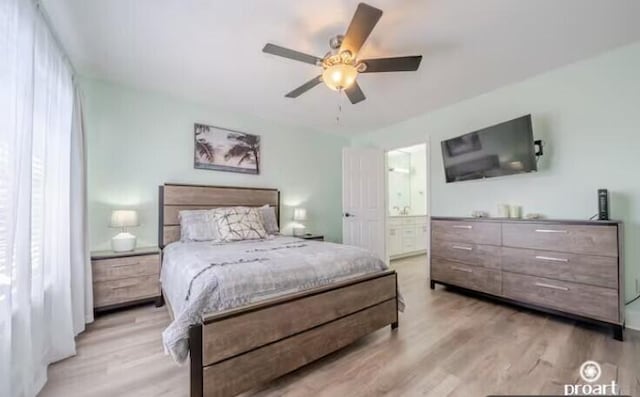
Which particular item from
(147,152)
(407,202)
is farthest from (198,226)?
(407,202)

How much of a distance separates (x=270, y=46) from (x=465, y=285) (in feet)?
10.7

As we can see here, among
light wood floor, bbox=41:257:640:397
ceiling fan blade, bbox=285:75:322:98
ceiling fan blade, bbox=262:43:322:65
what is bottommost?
light wood floor, bbox=41:257:640:397

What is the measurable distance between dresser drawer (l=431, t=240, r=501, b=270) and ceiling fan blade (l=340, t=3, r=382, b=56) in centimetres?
254

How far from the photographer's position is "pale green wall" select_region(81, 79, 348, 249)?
2986 millimetres

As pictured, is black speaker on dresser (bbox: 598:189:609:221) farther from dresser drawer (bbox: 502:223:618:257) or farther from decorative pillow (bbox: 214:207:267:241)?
decorative pillow (bbox: 214:207:267:241)

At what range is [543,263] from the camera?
2.56 meters

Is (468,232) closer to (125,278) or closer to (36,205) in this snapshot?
(125,278)

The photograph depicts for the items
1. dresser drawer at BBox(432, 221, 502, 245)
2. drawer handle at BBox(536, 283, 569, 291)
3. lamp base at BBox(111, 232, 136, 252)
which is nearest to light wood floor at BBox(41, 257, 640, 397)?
drawer handle at BBox(536, 283, 569, 291)

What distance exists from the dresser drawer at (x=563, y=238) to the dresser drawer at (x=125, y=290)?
3830mm

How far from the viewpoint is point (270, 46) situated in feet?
6.03

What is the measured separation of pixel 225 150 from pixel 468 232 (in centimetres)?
342

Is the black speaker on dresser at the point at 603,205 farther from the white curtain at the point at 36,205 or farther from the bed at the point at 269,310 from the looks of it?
the white curtain at the point at 36,205

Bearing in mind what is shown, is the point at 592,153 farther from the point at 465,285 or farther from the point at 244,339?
the point at 244,339

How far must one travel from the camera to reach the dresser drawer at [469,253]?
2.92 m
